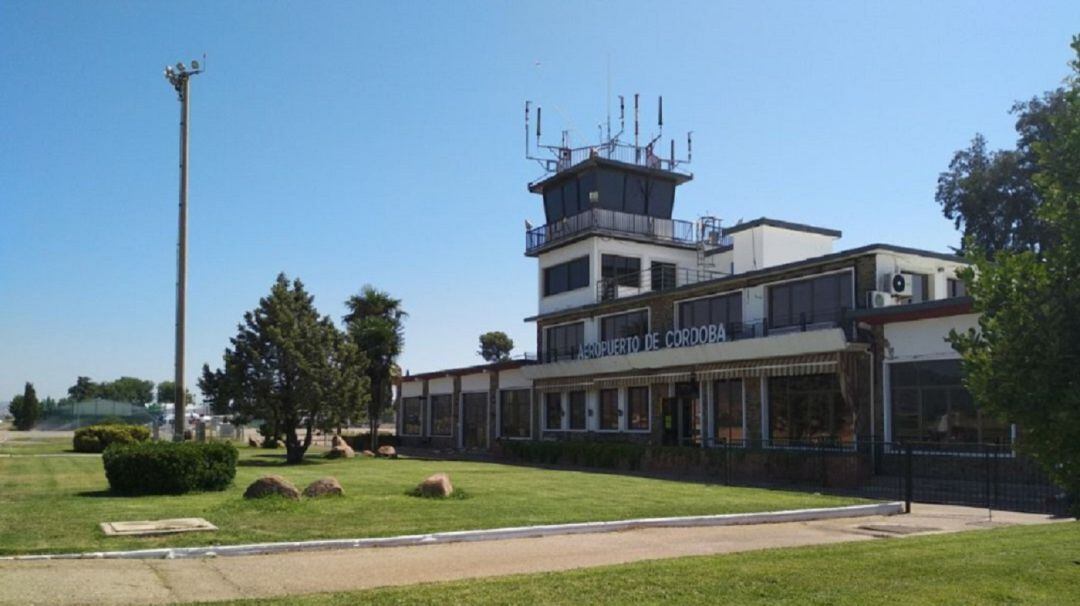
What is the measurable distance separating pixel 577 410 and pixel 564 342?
3.35m

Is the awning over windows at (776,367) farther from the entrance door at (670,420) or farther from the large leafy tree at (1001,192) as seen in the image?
the large leafy tree at (1001,192)

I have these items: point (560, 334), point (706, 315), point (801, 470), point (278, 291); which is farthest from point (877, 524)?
point (560, 334)

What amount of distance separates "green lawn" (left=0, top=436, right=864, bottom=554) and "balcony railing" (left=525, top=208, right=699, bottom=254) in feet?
66.3

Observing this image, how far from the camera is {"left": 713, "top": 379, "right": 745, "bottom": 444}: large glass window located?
32500mm

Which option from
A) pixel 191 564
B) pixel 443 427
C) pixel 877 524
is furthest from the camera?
pixel 443 427

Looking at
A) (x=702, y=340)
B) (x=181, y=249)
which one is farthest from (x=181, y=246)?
(x=702, y=340)

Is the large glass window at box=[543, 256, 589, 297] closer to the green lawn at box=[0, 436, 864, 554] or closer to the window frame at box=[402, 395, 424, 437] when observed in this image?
the window frame at box=[402, 395, 424, 437]

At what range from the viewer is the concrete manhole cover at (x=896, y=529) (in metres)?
14.5

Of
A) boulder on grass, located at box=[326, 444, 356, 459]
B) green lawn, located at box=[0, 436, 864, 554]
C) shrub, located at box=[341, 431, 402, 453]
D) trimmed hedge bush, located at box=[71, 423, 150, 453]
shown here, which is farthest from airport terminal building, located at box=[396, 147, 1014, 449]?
trimmed hedge bush, located at box=[71, 423, 150, 453]

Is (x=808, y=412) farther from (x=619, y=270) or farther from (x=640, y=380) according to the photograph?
(x=619, y=270)

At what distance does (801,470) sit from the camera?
25.5 metres

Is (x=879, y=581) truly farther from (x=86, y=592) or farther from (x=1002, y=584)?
(x=86, y=592)

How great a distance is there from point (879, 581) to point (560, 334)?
35065 mm

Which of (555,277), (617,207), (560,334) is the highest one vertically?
(617,207)
